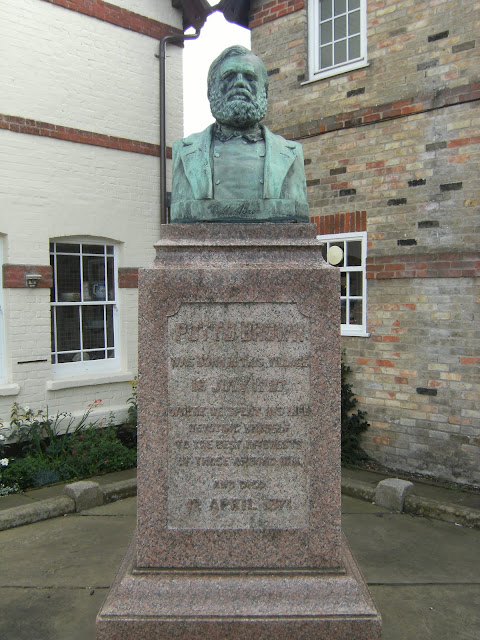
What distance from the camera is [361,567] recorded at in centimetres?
473

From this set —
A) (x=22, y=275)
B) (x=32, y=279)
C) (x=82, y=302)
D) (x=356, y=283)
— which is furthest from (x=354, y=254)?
(x=22, y=275)

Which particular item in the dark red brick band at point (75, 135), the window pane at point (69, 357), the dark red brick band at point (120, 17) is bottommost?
the window pane at point (69, 357)

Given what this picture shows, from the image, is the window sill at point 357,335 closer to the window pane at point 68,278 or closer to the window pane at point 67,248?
the window pane at point 68,278

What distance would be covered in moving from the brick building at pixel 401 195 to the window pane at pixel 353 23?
0.01 metres

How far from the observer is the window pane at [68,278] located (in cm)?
804

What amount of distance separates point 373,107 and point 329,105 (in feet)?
2.30

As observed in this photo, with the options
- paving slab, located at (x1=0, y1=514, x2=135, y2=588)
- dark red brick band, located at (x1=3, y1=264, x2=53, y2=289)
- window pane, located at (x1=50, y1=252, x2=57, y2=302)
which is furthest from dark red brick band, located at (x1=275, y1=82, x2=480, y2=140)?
paving slab, located at (x1=0, y1=514, x2=135, y2=588)

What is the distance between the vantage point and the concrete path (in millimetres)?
3854

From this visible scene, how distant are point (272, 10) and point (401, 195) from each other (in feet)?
11.1

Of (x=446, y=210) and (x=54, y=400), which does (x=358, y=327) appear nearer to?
(x=446, y=210)

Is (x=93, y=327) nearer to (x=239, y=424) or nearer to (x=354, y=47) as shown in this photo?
(x=354, y=47)

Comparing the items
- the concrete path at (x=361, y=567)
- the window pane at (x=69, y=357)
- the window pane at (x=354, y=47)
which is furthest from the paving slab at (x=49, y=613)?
the window pane at (x=354, y=47)

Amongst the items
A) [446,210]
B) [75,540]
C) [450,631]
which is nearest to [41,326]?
[75,540]

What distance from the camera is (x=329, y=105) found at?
25.6 ft
